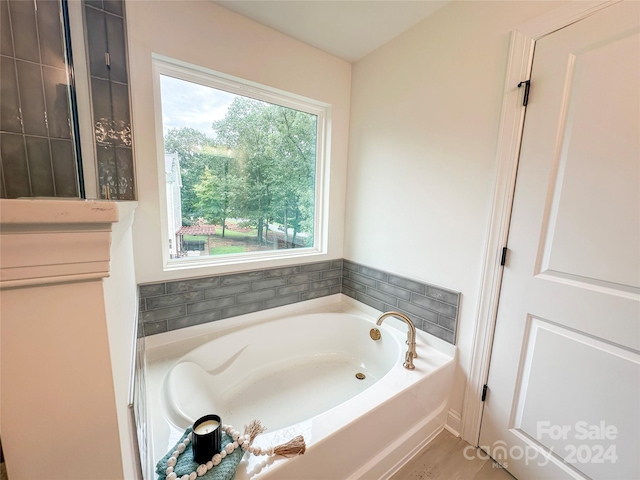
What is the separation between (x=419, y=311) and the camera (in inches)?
68.0

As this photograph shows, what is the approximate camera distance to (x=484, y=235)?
4.55ft

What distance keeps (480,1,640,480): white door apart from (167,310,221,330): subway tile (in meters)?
1.73

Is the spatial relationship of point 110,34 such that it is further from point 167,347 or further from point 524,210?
point 524,210

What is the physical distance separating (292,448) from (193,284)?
3.67 ft

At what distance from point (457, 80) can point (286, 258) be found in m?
1.58

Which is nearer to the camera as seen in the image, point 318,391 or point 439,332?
point 439,332

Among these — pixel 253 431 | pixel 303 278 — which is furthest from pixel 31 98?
pixel 303 278

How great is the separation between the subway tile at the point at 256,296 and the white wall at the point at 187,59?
0.66 ft

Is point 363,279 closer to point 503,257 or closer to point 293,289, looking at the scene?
point 293,289

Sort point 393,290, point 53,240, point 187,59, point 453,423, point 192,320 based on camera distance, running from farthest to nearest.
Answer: point 393,290 < point 192,320 < point 453,423 < point 187,59 < point 53,240

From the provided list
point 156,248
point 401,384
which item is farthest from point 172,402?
point 401,384

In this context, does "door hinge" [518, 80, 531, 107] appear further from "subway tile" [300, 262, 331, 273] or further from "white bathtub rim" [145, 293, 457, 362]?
"subway tile" [300, 262, 331, 273]

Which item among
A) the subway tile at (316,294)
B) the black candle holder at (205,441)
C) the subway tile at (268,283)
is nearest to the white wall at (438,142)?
the subway tile at (316,294)

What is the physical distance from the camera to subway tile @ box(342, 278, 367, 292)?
216 cm
